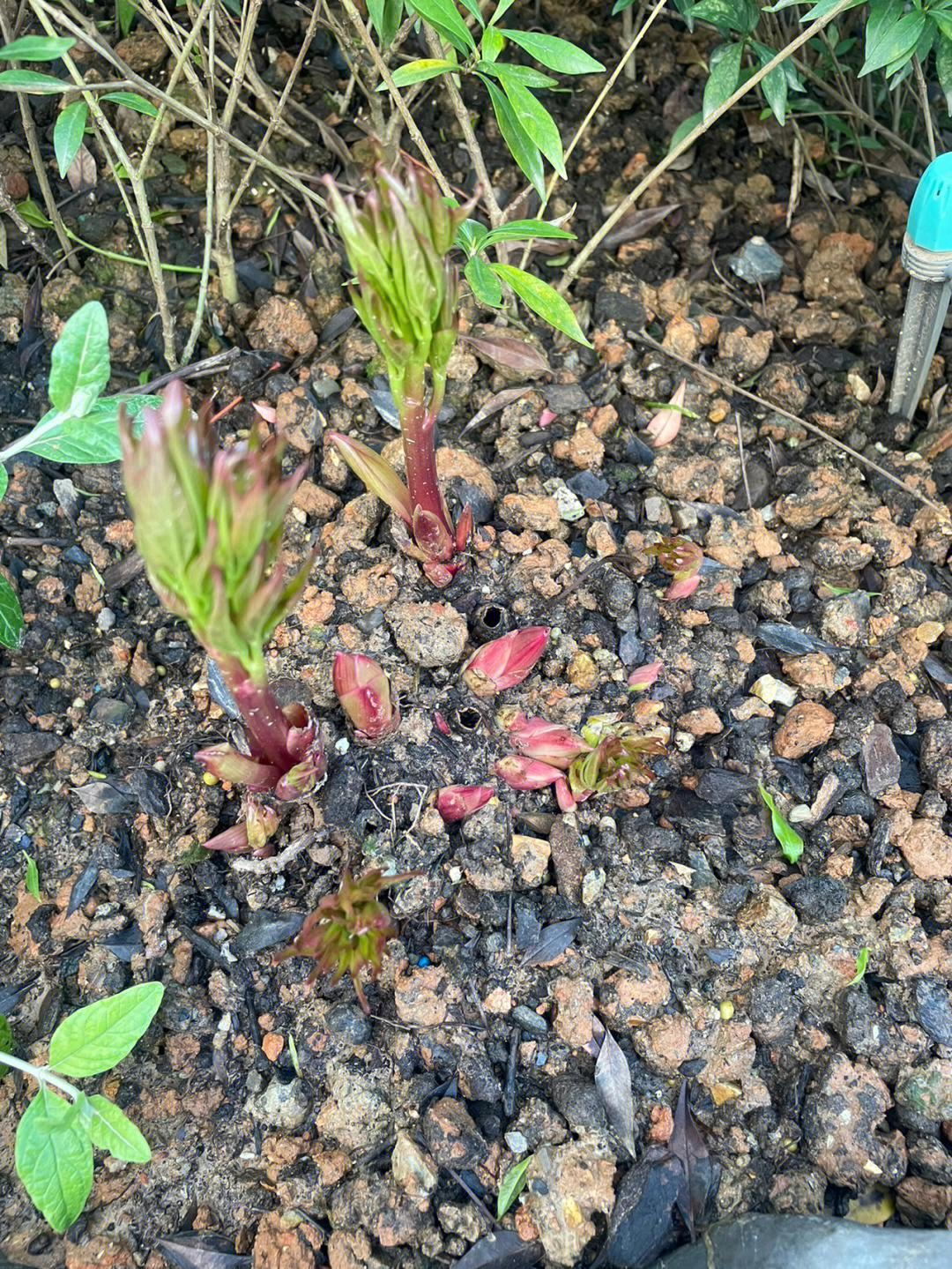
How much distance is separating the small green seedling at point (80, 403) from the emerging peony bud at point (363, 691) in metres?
0.50

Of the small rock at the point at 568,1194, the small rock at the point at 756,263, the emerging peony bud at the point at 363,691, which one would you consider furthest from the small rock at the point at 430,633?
the small rock at the point at 756,263

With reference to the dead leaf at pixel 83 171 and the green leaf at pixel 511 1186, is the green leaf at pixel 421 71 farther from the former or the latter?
the green leaf at pixel 511 1186

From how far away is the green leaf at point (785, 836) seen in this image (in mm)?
1712

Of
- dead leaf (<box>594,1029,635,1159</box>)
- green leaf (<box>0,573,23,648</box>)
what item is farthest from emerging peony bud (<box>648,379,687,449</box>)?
green leaf (<box>0,573,23,648</box>)

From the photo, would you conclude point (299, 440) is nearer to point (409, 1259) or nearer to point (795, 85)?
A: point (795, 85)

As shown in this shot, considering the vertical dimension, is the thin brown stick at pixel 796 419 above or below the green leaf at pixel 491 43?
below

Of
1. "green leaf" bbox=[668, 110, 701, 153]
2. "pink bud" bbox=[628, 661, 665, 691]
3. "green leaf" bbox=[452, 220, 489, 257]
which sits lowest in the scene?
"pink bud" bbox=[628, 661, 665, 691]

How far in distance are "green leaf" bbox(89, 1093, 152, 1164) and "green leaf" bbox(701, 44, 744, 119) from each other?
1961mm

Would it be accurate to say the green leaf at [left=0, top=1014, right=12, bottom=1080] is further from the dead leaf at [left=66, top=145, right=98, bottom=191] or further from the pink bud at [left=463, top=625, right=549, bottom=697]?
the dead leaf at [left=66, top=145, right=98, bottom=191]

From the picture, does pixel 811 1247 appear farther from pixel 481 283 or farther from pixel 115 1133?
pixel 481 283

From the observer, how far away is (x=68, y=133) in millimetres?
1627

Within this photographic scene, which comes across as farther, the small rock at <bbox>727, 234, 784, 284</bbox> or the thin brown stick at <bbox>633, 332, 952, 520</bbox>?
the small rock at <bbox>727, 234, 784, 284</bbox>

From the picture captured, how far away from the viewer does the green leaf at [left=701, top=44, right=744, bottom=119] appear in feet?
6.11

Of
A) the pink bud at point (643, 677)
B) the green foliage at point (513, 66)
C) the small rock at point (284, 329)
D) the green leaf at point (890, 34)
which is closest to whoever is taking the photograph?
the green foliage at point (513, 66)
